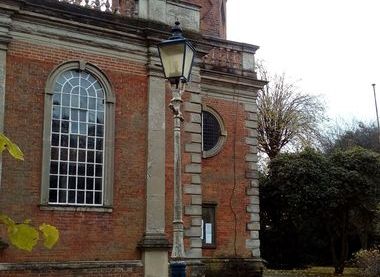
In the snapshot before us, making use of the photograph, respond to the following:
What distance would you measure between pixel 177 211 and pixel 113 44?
22.8 ft

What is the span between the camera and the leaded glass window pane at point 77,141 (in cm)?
1209

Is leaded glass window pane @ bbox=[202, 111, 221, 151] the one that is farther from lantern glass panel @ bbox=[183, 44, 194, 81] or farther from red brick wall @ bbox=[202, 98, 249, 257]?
lantern glass panel @ bbox=[183, 44, 194, 81]

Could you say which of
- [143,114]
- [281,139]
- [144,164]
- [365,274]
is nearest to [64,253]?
[144,164]

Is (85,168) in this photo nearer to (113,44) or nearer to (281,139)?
(113,44)

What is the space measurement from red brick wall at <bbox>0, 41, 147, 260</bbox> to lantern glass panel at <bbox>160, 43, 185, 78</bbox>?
5.54 metres

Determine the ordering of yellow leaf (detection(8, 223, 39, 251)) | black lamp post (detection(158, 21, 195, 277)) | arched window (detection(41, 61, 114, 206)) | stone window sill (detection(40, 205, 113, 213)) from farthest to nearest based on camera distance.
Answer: arched window (detection(41, 61, 114, 206)) → stone window sill (detection(40, 205, 113, 213)) → black lamp post (detection(158, 21, 195, 277)) → yellow leaf (detection(8, 223, 39, 251))

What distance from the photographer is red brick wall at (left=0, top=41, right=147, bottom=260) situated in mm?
11523

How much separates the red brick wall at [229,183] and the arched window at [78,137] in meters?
5.79

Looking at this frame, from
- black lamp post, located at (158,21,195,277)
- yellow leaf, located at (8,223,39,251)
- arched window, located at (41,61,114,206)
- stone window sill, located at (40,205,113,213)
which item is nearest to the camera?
yellow leaf, located at (8,223,39,251)

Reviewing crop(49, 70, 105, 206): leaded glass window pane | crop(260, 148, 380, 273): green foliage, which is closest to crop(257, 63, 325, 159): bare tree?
crop(260, 148, 380, 273): green foliage

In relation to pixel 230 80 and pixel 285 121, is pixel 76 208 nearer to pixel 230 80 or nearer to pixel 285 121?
pixel 230 80

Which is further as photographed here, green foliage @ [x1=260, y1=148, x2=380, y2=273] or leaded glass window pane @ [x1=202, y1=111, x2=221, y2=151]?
green foliage @ [x1=260, y1=148, x2=380, y2=273]

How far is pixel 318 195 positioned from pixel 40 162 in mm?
15467

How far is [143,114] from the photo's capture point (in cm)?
1326
